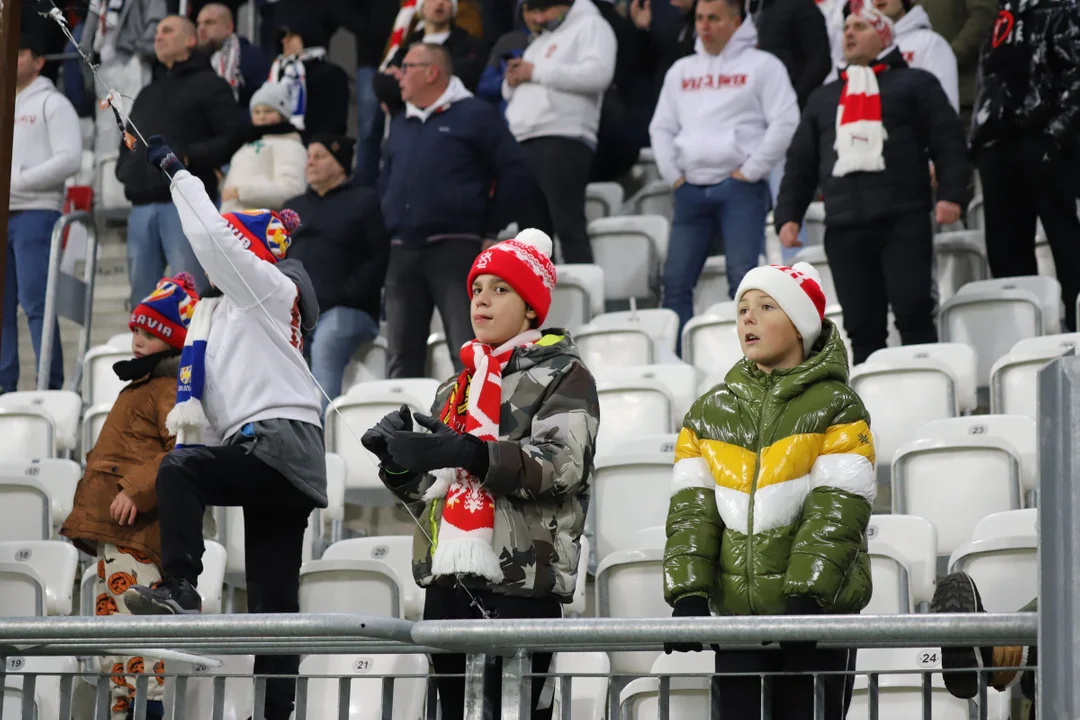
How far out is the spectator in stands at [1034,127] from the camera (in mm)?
8102

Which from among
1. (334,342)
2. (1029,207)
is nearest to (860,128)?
(1029,207)

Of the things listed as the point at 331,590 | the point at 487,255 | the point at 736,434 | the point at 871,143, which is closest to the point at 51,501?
the point at 331,590

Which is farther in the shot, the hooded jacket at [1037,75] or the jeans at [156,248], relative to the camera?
the jeans at [156,248]

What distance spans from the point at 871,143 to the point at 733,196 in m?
1.02

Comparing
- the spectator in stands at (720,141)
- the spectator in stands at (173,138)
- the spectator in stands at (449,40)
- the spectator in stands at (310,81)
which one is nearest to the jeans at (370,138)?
the spectator in stands at (310,81)

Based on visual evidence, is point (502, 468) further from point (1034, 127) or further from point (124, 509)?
point (1034, 127)

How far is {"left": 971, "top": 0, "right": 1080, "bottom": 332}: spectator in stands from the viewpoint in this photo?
810 cm

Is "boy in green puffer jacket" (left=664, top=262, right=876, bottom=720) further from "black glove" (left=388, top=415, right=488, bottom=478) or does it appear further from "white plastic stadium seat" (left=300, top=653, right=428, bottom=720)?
"white plastic stadium seat" (left=300, top=653, right=428, bottom=720)

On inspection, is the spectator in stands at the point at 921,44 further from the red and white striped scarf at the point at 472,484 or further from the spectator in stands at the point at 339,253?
the red and white striped scarf at the point at 472,484

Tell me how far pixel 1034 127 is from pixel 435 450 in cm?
503

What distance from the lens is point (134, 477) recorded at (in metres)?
5.48

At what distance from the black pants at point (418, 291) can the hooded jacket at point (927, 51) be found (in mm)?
2576

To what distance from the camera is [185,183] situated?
476 cm

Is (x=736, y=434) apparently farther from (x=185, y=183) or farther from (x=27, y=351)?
(x=27, y=351)
